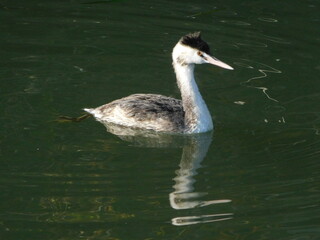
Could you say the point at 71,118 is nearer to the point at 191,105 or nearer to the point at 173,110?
the point at 173,110

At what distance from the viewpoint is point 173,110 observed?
35.3 feet

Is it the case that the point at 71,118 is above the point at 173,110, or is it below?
below

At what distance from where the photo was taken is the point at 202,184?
8.94m

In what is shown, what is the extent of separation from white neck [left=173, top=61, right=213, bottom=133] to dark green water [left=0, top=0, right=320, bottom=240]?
0.16m

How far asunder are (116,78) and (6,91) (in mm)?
1578

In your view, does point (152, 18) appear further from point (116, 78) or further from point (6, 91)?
point (6, 91)

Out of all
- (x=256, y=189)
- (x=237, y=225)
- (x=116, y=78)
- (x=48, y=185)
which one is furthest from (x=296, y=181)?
(x=116, y=78)

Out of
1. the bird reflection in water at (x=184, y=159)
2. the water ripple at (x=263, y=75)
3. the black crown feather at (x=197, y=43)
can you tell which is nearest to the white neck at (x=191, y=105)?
the bird reflection in water at (x=184, y=159)

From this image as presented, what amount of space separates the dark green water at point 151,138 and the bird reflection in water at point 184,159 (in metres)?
0.02

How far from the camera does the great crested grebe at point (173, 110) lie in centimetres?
1057

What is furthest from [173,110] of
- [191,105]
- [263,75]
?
[263,75]

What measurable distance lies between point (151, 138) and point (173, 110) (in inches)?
19.9

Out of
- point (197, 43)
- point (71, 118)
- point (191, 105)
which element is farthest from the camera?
point (71, 118)

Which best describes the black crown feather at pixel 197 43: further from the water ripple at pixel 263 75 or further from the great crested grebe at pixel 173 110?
the water ripple at pixel 263 75
